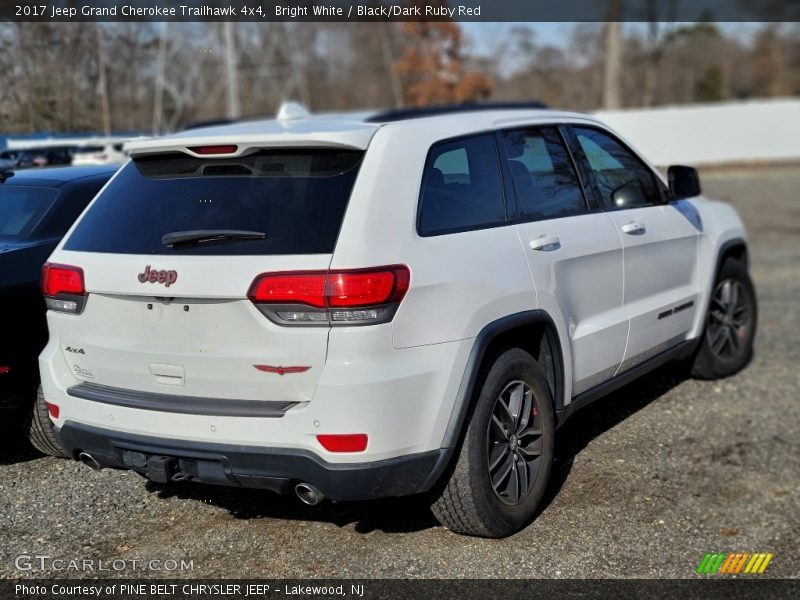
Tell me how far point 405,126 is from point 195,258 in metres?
1.03

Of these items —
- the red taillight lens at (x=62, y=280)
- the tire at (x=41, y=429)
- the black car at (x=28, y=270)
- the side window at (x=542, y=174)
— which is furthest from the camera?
the tire at (x=41, y=429)

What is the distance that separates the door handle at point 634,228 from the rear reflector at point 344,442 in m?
2.22

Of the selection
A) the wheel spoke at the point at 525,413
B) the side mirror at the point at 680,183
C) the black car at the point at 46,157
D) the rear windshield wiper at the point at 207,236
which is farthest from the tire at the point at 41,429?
the side mirror at the point at 680,183

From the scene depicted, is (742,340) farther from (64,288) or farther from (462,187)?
(64,288)

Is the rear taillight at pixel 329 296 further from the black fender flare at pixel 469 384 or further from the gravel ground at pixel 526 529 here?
the gravel ground at pixel 526 529

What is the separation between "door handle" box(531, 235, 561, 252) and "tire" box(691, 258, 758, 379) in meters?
2.15

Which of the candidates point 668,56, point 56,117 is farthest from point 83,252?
point 668,56

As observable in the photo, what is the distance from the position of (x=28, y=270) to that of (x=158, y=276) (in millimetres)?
1402

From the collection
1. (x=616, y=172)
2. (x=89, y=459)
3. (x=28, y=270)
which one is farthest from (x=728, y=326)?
(x=28, y=270)

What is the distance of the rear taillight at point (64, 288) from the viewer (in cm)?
382

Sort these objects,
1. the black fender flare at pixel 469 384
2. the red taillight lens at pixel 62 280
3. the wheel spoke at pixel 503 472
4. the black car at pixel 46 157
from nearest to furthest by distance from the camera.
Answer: the black fender flare at pixel 469 384 < the red taillight lens at pixel 62 280 < the wheel spoke at pixel 503 472 < the black car at pixel 46 157

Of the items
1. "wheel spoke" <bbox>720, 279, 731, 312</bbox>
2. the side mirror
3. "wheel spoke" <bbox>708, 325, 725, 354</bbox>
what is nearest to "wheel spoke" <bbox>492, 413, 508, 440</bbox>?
the side mirror

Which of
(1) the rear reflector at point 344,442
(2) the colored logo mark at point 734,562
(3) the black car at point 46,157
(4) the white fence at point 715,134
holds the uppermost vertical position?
(3) the black car at point 46,157

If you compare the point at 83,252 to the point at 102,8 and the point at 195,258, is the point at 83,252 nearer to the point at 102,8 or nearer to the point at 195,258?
the point at 195,258
